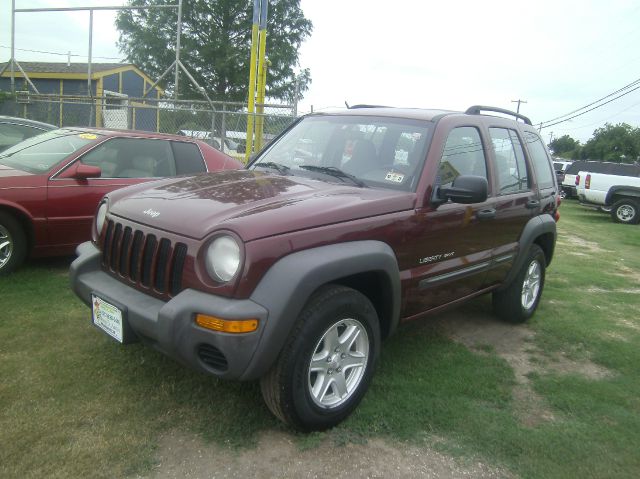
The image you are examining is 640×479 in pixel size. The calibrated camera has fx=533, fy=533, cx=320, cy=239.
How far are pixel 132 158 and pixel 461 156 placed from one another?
3602 mm

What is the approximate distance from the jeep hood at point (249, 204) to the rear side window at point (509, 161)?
132 centimetres

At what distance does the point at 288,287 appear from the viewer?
→ 2.48 meters

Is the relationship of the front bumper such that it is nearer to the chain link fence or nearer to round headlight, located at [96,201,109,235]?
round headlight, located at [96,201,109,235]

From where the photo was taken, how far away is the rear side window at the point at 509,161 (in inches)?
165

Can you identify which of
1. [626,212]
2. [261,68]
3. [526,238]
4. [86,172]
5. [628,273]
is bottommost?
[628,273]

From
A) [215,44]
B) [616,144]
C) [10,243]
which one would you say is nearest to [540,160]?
[10,243]

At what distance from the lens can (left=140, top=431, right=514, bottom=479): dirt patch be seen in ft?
8.34

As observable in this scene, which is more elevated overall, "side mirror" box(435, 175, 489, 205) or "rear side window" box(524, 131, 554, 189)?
"rear side window" box(524, 131, 554, 189)

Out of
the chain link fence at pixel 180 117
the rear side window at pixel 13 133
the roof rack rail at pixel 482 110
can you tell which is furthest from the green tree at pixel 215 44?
the roof rack rail at pixel 482 110

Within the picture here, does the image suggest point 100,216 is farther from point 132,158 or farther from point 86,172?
point 132,158

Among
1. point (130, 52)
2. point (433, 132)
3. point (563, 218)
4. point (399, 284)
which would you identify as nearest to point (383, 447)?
point (399, 284)

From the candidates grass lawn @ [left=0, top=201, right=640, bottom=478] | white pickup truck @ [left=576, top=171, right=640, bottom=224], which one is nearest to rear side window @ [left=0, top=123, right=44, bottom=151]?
grass lawn @ [left=0, top=201, right=640, bottom=478]

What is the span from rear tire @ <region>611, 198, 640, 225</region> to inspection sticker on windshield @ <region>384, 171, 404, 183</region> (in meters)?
13.9

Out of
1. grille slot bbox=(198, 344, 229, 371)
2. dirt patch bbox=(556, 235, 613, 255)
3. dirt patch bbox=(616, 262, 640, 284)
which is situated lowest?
dirt patch bbox=(616, 262, 640, 284)
